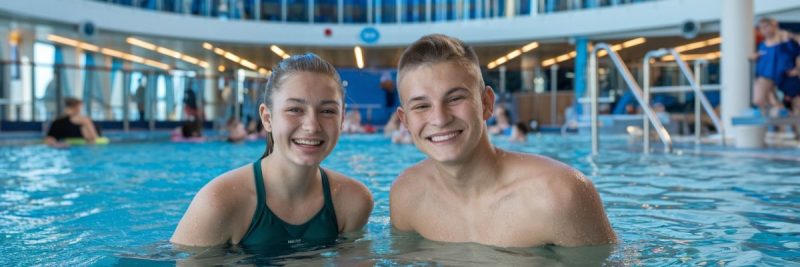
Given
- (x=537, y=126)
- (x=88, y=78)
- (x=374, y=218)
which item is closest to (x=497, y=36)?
(x=537, y=126)

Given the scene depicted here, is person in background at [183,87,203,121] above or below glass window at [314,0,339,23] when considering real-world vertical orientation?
below

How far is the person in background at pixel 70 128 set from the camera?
1181 cm

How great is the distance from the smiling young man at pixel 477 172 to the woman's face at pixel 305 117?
Answer: 0.27 metres

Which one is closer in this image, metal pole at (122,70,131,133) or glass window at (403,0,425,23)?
metal pole at (122,70,131,133)

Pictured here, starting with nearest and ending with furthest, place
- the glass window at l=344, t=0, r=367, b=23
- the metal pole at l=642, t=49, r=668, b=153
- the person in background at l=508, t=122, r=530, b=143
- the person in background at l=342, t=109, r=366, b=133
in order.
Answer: the metal pole at l=642, t=49, r=668, b=153, the person in background at l=508, t=122, r=530, b=143, the person in background at l=342, t=109, r=366, b=133, the glass window at l=344, t=0, r=367, b=23

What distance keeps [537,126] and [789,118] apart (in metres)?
12.8

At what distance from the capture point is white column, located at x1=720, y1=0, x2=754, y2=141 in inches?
427

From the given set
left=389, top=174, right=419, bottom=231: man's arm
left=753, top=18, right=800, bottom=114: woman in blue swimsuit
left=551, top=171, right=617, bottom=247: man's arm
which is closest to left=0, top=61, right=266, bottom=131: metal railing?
left=753, top=18, right=800, bottom=114: woman in blue swimsuit

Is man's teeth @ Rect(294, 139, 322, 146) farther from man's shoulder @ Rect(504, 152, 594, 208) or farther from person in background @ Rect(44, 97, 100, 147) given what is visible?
person in background @ Rect(44, 97, 100, 147)

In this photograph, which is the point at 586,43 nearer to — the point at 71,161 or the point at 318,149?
the point at 71,161

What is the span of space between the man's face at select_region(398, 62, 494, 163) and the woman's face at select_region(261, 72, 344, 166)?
0.32 meters

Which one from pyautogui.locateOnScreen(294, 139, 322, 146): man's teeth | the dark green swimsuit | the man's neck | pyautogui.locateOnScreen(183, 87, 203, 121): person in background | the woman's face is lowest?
the dark green swimsuit

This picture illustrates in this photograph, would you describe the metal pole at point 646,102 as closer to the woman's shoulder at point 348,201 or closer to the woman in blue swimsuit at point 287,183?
the woman's shoulder at point 348,201

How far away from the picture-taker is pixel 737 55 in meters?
11.0
